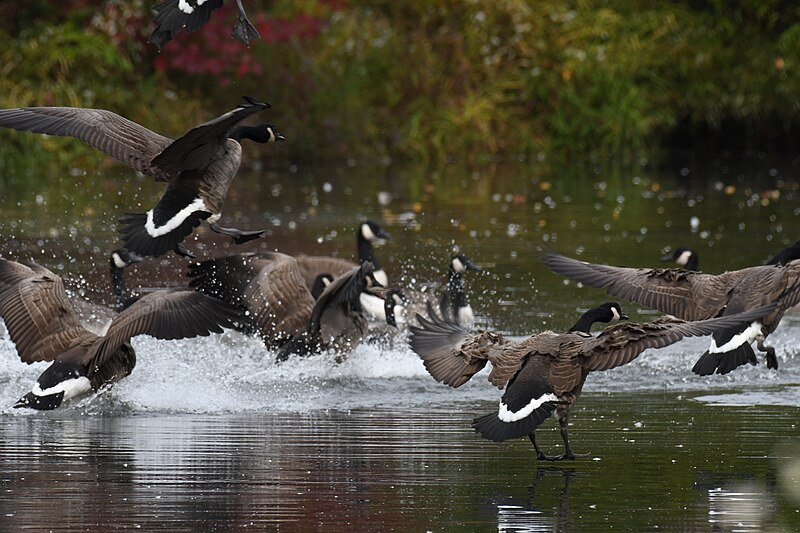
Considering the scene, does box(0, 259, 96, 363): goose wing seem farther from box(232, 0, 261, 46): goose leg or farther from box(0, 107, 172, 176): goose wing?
box(232, 0, 261, 46): goose leg

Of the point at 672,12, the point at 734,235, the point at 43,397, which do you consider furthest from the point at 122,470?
the point at 672,12

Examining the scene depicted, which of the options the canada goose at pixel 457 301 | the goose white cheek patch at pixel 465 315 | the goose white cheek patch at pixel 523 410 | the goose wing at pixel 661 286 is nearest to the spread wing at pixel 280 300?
the canada goose at pixel 457 301

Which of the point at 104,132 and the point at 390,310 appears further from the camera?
the point at 390,310

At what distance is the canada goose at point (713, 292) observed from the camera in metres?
9.38

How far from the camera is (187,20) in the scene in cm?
889

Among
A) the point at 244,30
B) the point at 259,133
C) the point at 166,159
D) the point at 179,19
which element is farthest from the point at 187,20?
the point at 259,133

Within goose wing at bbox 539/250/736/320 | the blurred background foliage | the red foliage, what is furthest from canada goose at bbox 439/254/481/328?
the blurred background foliage

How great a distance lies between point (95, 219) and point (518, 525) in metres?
13.7

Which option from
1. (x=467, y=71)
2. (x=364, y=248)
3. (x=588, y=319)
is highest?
(x=467, y=71)

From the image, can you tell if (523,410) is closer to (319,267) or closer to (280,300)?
(280,300)

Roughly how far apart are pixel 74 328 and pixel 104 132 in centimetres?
135

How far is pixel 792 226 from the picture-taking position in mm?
19031

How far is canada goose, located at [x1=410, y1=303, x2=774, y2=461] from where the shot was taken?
7.76 meters

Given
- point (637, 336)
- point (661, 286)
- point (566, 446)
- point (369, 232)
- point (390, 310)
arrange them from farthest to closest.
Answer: point (369, 232)
point (390, 310)
point (661, 286)
point (566, 446)
point (637, 336)
